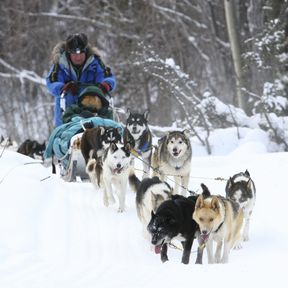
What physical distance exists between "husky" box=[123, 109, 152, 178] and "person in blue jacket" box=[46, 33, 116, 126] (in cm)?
74

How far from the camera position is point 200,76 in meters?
20.6

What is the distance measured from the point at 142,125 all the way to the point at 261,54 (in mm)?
4897

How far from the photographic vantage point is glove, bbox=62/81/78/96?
8.45 meters

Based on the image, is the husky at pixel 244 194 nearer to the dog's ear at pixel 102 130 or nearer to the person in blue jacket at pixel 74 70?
the dog's ear at pixel 102 130

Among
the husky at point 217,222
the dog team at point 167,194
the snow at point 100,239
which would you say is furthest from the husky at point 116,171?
the husky at point 217,222

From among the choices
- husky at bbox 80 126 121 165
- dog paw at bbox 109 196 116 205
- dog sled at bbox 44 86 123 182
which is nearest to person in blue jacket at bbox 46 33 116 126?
dog sled at bbox 44 86 123 182

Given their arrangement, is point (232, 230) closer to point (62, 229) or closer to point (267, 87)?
point (62, 229)

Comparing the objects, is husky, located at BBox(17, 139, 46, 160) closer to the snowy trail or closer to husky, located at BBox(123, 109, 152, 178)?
the snowy trail

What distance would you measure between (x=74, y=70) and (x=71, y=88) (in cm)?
32

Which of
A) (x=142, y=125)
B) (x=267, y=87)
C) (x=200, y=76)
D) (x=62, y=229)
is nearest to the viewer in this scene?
(x=62, y=229)

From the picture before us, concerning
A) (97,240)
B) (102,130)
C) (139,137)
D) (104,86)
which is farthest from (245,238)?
(104,86)

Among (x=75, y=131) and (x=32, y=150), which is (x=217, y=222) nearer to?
(x=75, y=131)

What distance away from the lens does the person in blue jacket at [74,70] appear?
335 inches

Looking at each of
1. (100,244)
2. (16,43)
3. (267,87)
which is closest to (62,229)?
(100,244)
